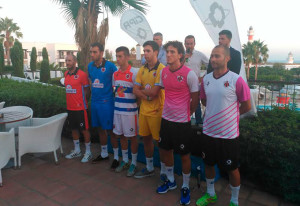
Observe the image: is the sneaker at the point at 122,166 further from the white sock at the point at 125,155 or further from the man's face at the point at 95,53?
the man's face at the point at 95,53

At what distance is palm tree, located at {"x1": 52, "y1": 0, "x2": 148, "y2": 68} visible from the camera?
332 inches

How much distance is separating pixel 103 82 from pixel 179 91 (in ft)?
4.52

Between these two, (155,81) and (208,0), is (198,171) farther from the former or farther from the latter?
(208,0)

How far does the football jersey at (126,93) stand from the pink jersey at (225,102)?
1.20 meters

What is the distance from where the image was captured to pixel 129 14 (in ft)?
21.3

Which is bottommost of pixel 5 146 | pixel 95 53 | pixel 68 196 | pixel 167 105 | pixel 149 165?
pixel 68 196

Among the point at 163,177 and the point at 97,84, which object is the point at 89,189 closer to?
the point at 163,177

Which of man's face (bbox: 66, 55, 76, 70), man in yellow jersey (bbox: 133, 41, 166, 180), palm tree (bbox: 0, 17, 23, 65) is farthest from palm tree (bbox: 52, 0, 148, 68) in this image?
palm tree (bbox: 0, 17, 23, 65)

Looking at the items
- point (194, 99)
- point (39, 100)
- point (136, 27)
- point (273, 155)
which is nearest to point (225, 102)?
point (194, 99)

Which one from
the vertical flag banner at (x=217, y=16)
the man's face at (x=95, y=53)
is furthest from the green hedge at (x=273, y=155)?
the man's face at (x=95, y=53)

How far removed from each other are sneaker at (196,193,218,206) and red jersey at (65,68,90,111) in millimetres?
2257

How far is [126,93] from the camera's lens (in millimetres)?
3279

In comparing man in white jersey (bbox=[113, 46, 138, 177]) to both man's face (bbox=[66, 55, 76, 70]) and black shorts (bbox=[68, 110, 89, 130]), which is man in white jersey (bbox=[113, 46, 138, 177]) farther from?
man's face (bbox=[66, 55, 76, 70])

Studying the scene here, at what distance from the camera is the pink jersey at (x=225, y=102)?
2.28m
